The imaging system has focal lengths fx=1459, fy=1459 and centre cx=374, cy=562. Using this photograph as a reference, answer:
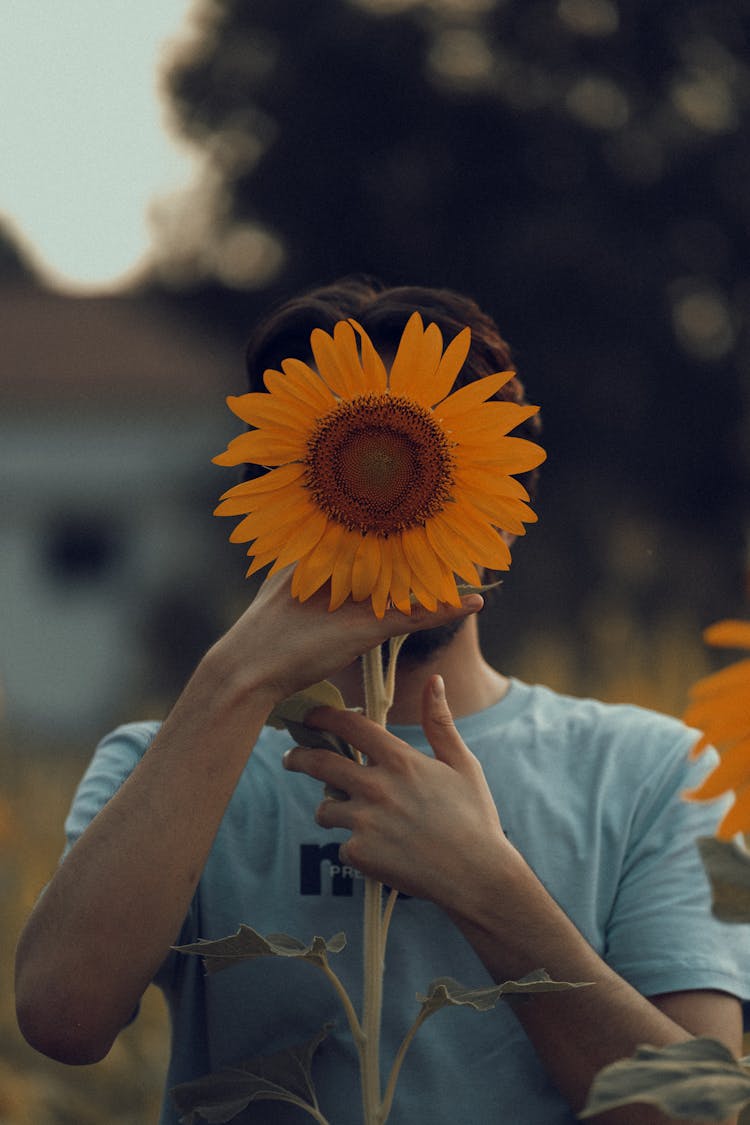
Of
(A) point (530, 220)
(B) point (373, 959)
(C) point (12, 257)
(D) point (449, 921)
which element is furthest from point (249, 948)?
(C) point (12, 257)

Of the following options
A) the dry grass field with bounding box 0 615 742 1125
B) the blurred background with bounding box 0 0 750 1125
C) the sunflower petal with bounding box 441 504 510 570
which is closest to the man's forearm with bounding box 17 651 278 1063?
the sunflower petal with bounding box 441 504 510 570

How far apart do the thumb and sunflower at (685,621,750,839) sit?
401mm

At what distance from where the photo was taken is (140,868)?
3.60 ft

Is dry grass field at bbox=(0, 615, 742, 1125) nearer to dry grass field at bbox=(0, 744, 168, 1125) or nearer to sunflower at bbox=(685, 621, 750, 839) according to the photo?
dry grass field at bbox=(0, 744, 168, 1125)

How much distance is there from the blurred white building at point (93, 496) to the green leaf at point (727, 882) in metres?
15.3

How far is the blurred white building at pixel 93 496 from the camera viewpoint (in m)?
16.5

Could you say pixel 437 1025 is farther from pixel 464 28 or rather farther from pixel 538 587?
pixel 464 28

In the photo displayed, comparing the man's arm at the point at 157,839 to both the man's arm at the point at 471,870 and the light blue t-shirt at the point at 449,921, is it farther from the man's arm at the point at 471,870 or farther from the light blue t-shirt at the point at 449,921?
the light blue t-shirt at the point at 449,921

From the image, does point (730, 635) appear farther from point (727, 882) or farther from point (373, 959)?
point (373, 959)

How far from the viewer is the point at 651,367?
44.2 ft

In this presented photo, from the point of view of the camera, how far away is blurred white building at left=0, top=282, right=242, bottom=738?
648 inches

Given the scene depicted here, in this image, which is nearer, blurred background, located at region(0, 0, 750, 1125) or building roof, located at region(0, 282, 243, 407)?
blurred background, located at region(0, 0, 750, 1125)

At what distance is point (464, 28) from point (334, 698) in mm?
14180

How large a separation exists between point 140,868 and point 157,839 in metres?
0.03
